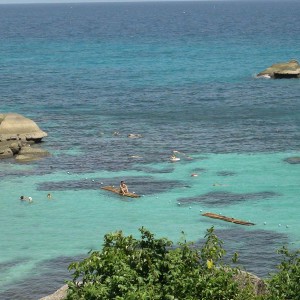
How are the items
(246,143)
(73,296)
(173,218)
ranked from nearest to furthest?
(73,296) → (173,218) → (246,143)

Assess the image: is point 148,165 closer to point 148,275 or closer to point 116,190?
point 116,190

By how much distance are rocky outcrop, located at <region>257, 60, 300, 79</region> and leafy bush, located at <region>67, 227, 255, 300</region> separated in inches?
3593

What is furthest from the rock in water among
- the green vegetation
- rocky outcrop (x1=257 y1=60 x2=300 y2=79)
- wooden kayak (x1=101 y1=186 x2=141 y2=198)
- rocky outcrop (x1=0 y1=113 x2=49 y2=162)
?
rocky outcrop (x1=257 y1=60 x2=300 y2=79)

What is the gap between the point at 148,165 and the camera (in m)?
67.9

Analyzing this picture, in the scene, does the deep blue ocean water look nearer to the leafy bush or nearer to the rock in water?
the rock in water

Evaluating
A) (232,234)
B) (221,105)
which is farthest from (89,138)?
(232,234)

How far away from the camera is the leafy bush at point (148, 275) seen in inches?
1026

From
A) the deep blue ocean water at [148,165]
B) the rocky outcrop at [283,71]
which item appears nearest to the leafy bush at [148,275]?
the deep blue ocean water at [148,165]

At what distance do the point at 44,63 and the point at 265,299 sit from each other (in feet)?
401

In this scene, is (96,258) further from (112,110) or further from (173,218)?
(112,110)

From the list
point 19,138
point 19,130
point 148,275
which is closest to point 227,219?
point 148,275

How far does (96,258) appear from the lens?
27.1 metres

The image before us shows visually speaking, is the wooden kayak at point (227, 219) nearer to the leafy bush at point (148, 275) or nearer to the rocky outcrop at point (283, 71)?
the leafy bush at point (148, 275)

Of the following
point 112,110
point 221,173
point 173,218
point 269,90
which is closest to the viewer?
point 173,218
